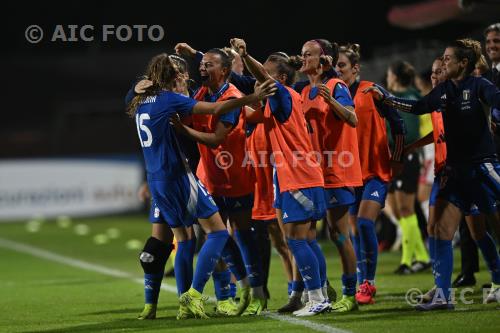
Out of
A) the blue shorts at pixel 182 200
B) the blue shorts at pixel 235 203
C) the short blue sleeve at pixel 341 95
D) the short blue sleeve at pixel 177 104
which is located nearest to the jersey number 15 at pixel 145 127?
the short blue sleeve at pixel 177 104

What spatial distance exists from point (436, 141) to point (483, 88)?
994 mm

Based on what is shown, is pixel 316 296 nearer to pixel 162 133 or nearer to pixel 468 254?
pixel 162 133

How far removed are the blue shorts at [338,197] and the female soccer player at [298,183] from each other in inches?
21.8

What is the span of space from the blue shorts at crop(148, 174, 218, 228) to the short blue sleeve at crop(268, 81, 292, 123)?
0.77 meters

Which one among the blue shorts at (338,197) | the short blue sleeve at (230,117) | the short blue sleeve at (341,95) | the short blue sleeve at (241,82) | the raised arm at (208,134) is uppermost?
the short blue sleeve at (241,82)

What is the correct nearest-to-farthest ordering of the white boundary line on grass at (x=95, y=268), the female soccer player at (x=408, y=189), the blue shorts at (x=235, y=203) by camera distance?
the white boundary line on grass at (x=95, y=268), the blue shorts at (x=235, y=203), the female soccer player at (x=408, y=189)

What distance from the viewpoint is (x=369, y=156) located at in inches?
346

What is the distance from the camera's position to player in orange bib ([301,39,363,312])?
782 cm

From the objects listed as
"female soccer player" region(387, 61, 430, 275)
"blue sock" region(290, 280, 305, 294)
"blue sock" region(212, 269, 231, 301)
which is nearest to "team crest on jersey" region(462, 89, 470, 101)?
"blue sock" region(290, 280, 305, 294)

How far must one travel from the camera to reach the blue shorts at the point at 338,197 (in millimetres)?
7965

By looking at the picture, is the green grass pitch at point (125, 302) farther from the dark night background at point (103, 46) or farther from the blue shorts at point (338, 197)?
the dark night background at point (103, 46)

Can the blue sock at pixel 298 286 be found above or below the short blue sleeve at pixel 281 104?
below

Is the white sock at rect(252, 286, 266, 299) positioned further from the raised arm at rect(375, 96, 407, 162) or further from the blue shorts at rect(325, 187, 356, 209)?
the raised arm at rect(375, 96, 407, 162)

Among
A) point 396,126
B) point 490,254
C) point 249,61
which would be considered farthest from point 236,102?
point 490,254
